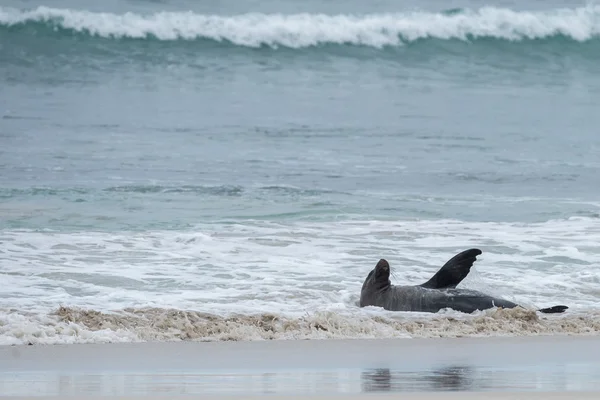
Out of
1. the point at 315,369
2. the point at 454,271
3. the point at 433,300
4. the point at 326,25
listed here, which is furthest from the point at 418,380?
the point at 326,25

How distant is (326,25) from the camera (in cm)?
2858

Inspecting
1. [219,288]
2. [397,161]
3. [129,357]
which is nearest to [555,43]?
[397,161]

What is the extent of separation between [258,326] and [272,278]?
1837 mm

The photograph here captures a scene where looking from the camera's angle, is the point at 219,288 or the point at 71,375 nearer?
the point at 71,375

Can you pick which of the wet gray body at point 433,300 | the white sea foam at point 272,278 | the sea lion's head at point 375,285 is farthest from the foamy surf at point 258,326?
the sea lion's head at point 375,285

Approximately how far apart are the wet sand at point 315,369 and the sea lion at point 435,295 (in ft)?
3.00

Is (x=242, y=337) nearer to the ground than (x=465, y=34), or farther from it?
nearer to the ground

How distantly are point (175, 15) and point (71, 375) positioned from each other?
23155mm

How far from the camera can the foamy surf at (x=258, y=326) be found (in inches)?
276

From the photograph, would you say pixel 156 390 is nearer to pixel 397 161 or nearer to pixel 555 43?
pixel 397 161

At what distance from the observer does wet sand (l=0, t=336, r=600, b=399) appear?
4.74 metres

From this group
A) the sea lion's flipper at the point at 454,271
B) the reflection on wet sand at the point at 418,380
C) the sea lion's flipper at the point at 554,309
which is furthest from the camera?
the sea lion's flipper at the point at 454,271

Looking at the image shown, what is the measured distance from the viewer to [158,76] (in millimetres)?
26375

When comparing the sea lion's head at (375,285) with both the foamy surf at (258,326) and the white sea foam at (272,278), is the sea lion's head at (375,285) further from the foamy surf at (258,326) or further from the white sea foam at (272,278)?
the foamy surf at (258,326)
